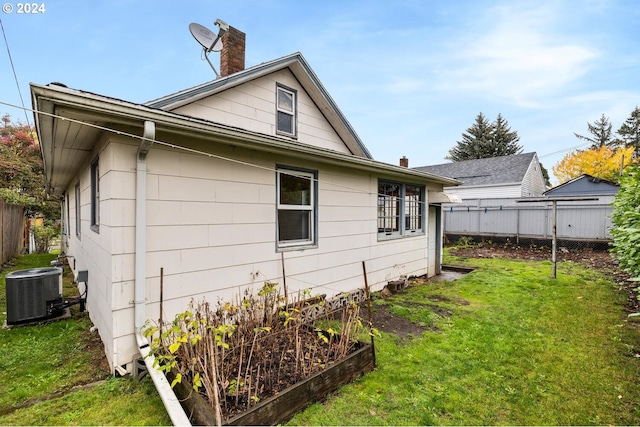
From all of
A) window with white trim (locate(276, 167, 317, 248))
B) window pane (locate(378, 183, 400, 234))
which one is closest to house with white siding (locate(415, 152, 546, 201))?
window pane (locate(378, 183, 400, 234))

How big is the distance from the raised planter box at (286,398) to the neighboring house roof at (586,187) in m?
22.2

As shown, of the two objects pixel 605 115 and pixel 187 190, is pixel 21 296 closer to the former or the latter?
pixel 187 190

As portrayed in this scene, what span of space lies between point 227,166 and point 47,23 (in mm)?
8577

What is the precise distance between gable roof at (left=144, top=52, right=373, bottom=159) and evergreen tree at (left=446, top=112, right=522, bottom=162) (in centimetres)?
3273

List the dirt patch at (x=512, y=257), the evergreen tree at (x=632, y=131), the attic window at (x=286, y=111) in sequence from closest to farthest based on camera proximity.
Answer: the dirt patch at (x=512, y=257) → the attic window at (x=286, y=111) → the evergreen tree at (x=632, y=131)

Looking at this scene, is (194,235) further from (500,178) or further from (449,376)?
(500,178)

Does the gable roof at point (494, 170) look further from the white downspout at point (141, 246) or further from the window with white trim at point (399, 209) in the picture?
the white downspout at point (141, 246)

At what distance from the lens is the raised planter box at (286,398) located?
2.36m

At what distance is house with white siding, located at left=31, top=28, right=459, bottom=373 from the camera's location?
3.29 meters

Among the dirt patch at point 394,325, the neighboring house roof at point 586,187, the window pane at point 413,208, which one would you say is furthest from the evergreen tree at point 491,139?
the dirt patch at point 394,325

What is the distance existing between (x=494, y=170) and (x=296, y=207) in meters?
22.4

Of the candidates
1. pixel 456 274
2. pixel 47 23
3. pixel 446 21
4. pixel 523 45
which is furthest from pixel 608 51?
pixel 47 23

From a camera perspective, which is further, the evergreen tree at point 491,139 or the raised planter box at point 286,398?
the evergreen tree at point 491,139

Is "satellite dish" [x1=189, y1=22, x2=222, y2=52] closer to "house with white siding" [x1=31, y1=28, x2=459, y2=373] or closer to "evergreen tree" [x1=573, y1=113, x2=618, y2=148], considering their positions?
"house with white siding" [x1=31, y1=28, x2=459, y2=373]
